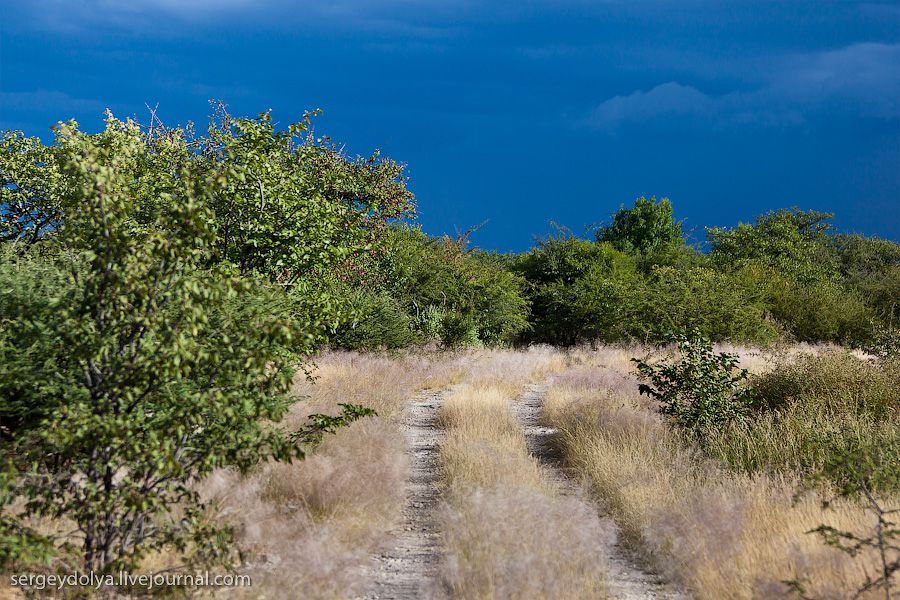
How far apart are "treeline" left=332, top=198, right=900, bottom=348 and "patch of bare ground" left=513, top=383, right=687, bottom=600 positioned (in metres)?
8.65

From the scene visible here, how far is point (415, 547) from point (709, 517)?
3.03 m

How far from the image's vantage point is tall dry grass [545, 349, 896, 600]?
564 centimetres

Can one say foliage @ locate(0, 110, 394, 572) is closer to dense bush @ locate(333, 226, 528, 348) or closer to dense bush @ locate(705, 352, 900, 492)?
dense bush @ locate(705, 352, 900, 492)

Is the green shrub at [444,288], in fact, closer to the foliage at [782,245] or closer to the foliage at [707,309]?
the foliage at [707,309]

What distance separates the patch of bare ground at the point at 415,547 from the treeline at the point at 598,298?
1072 cm

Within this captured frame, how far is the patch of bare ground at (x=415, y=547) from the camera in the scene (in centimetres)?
612

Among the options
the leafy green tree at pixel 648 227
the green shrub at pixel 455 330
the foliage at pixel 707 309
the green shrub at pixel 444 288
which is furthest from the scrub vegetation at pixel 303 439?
the leafy green tree at pixel 648 227

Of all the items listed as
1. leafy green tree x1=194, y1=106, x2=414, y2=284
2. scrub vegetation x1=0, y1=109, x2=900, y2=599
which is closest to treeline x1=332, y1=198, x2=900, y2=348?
scrub vegetation x1=0, y1=109, x2=900, y2=599

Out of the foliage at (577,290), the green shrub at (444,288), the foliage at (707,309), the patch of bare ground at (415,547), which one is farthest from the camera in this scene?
the foliage at (577,290)

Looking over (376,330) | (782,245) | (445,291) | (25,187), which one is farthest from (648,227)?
(25,187)

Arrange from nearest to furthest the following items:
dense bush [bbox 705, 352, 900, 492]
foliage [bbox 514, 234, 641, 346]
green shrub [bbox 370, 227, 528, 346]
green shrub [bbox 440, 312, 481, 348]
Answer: dense bush [bbox 705, 352, 900, 492]
green shrub [bbox 370, 227, 528, 346]
green shrub [bbox 440, 312, 481, 348]
foliage [bbox 514, 234, 641, 346]

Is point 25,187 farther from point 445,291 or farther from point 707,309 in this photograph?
point 707,309

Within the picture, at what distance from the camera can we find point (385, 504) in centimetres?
809

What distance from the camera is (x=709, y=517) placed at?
22.1 feet
